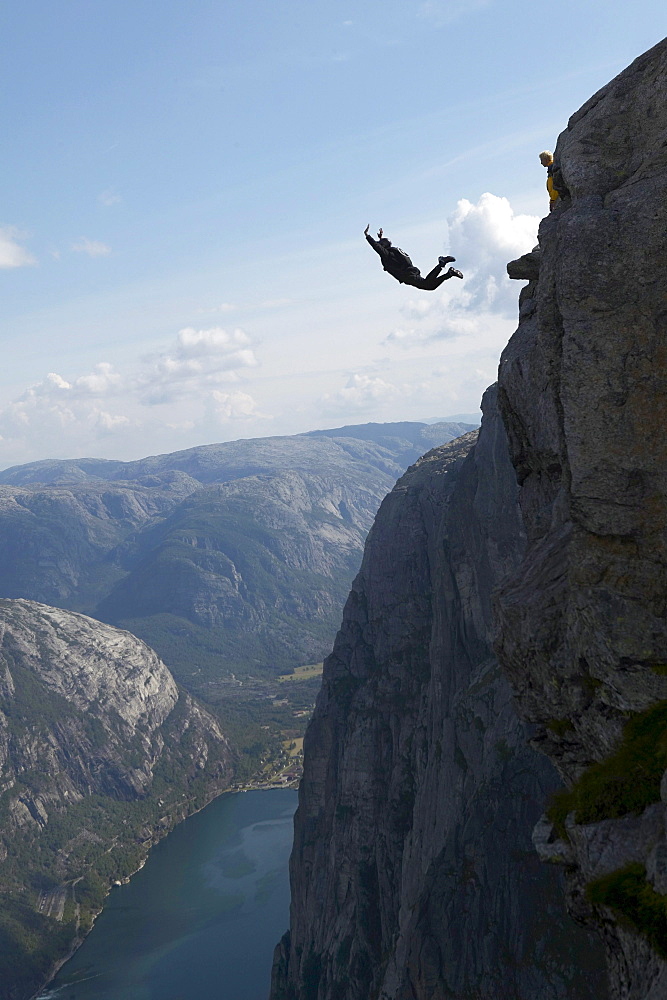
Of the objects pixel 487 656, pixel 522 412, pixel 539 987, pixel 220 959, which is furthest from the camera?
pixel 220 959

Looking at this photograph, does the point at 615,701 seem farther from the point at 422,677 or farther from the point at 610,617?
the point at 422,677

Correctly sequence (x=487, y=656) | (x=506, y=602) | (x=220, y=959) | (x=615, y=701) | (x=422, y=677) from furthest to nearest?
1. (x=220, y=959)
2. (x=422, y=677)
3. (x=487, y=656)
4. (x=506, y=602)
5. (x=615, y=701)

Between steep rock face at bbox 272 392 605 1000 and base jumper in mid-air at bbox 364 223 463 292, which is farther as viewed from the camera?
steep rock face at bbox 272 392 605 1000

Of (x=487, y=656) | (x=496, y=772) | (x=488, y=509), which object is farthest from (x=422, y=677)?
(x=496, y=772)

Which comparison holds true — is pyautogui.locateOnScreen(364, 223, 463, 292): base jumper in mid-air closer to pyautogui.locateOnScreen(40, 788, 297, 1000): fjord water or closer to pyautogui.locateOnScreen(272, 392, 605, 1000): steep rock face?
pyautogui.locateOnScreen(272, 392, 605, 1000): steep rock face

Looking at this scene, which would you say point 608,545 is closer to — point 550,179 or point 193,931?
point 550,179

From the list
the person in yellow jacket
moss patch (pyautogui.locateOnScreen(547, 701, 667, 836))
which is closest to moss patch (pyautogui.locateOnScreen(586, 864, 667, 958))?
moss patch (pyautogui.locateOnScreen(547, 701, 667, 836))

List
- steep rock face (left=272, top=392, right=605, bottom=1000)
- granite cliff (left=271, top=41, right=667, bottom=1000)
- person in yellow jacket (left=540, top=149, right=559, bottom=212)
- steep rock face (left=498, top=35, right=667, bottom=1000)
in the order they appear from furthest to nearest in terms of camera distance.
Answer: steep rock face (left=272, top=392, right=605, bottom=1000) → person in yellow jacket (left=540, top=149, right=559, bottom=212) → granite cliff (left=271, top=41, right=667, bottom=1000) → steep rock face (left=498, top=35, right=667, bottom=1000)

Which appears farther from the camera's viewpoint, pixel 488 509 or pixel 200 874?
pixel 200 874
